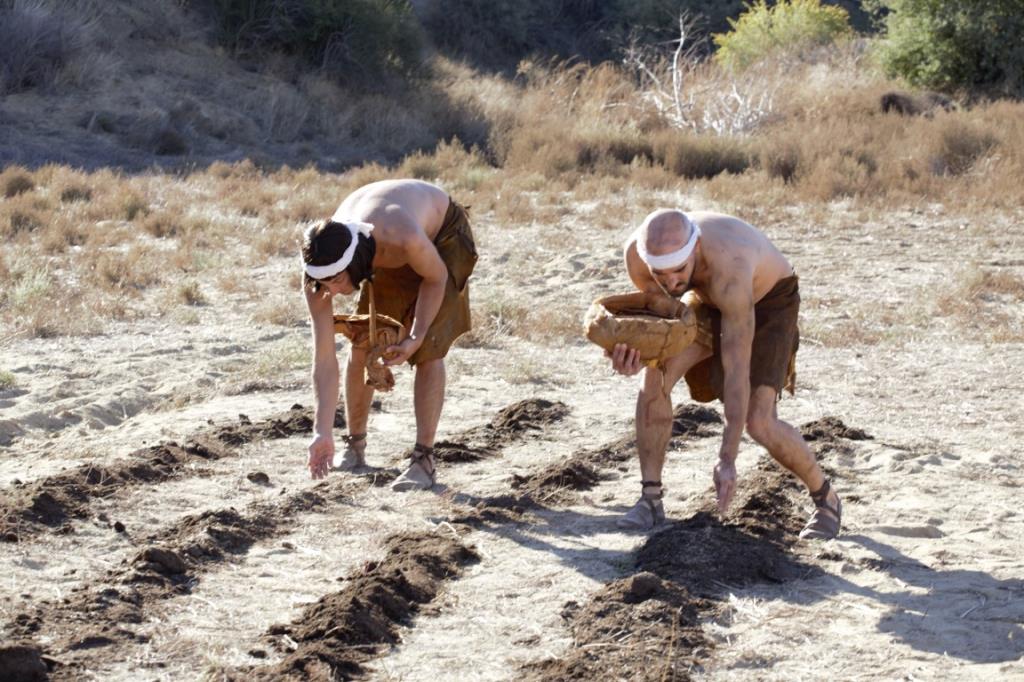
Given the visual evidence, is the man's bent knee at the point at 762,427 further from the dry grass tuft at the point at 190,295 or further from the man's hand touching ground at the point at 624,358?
the dry grass tuft at the point at 190,295

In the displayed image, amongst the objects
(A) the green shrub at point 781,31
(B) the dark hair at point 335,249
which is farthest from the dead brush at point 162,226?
(A) the green shrub at point 781,31

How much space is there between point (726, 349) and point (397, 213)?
61.1 inches

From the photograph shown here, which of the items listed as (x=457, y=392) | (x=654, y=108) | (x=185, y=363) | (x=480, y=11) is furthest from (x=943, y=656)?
(x=480, y=11)

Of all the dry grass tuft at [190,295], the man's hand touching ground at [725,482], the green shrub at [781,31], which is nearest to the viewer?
the man's hand touching ground at [725,482]

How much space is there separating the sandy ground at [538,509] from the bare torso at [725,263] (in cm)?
108

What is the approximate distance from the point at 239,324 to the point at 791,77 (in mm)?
14899

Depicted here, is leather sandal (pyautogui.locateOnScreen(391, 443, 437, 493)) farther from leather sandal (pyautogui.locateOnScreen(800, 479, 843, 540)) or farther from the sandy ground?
leather sandal (pyautogui.locateOnScreen(800, 479, 843, 540))

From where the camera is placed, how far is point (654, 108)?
20.9 metres

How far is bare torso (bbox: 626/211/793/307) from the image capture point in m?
5.17

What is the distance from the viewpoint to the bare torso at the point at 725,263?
5.17 meters

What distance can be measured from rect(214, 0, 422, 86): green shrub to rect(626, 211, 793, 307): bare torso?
21539 millimetres

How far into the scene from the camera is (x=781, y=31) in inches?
1116

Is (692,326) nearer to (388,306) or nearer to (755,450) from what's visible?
(388,306)

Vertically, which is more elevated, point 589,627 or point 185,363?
point 589,627
